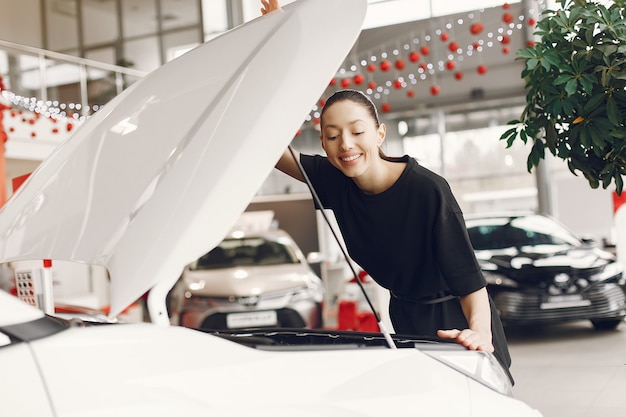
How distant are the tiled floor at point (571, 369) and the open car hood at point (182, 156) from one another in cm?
371

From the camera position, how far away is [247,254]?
7984 millimetres

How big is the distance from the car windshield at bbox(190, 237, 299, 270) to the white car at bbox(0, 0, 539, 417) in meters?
6.14

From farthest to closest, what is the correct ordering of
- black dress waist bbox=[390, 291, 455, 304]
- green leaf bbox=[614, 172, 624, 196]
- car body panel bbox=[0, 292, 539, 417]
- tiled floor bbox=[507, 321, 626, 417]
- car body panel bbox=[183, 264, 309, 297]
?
car body panel bbox=[183, 264, 309, 297] < tiled floor bbox=[507, 321, 626, 417] < green leaf bbox=[614, 172, 624, 196] < black dress waist bbox=[390, 291, 455, 304] < car body panel bbox=[0, 292, 539, 417]

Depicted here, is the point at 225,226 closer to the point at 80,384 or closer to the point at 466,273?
the point at 80,384

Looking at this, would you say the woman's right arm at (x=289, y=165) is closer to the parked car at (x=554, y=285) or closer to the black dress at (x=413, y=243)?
the black dress at (x=413, y=243)

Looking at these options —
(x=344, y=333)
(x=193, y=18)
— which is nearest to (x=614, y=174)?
(x=344, y=333)

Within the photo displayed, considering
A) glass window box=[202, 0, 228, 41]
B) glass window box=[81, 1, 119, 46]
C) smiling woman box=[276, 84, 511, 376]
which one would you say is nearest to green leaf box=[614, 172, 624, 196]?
smiling woman box=[276, 84, 511, 376]

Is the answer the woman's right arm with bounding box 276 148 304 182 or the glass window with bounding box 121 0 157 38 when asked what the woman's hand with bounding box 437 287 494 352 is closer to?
the woman's right arm with bounding box 276 148 304 182

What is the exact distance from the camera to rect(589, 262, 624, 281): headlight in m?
7.14

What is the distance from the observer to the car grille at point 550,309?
705 cm

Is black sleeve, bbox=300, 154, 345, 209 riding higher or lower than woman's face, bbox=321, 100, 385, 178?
lower

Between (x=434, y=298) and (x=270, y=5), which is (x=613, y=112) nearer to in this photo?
(x=434, y=298)

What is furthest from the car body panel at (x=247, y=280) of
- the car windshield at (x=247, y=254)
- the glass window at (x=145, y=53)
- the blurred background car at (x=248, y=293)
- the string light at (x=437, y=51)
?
the glass window at (x=145, y=53)

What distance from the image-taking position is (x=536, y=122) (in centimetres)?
326
